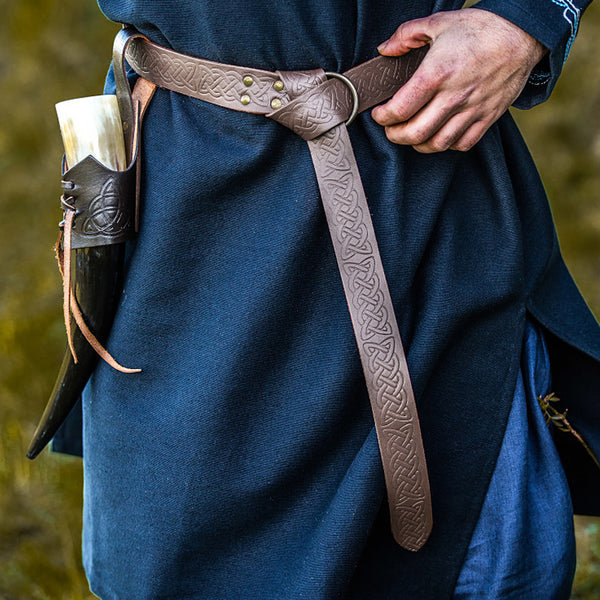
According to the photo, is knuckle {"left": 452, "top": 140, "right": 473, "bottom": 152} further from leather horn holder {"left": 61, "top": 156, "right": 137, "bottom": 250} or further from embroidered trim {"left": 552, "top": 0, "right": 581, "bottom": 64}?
leather horn holder {"left": 61, "top": 156, "right": 137, "bottom": 250}

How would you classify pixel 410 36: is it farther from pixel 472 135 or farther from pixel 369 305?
pixel 369 305

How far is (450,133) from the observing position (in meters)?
1.10

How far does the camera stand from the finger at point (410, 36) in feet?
3.51

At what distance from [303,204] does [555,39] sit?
453 millimetres

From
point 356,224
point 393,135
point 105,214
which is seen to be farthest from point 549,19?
point 105,214

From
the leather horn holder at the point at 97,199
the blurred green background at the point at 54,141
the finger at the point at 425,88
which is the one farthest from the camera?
the blurred green background at the point at 54,141

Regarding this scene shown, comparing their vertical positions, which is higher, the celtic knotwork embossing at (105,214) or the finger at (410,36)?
the finger at (410,36)

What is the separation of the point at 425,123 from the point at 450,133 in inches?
1.8

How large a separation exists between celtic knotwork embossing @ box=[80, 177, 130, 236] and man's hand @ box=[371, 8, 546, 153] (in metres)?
0.43

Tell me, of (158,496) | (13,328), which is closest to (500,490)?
(158,496)

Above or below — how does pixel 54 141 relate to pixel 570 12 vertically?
below

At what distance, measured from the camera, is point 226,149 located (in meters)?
1.14

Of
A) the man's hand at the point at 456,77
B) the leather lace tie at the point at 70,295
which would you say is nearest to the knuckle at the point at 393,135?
the man's hand at the point at 456,77

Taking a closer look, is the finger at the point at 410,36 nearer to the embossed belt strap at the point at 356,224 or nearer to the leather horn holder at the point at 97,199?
the embossed belt strap at the point at 356,224
